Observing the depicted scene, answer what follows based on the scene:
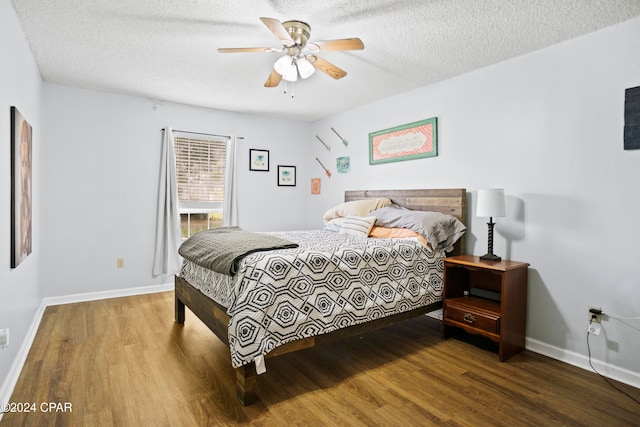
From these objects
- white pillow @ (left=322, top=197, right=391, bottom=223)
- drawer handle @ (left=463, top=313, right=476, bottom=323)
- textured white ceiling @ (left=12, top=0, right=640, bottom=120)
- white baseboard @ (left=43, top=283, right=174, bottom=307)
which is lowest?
white baseboard @ (left=43, top=283, right=174, bottom=307)

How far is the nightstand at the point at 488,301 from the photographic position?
259 cm

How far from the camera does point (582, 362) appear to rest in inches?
99.5

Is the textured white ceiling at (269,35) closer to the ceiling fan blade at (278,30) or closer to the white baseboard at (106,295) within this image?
the ceiling fan blade at (278,30)

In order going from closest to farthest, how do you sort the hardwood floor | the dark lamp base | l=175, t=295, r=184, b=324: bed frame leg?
the hardwood floor → the dark lamp base → l=175, t=295, r=184, b=324: bed frame leg

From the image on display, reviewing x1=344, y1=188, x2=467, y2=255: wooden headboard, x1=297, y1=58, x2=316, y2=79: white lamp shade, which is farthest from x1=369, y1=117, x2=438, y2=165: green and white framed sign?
x1=297, y1=58, x2=316, y2=79: white lamp shade

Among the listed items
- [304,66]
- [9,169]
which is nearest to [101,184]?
[9,169]

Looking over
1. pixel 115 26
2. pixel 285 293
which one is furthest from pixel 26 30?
pixel 285 293

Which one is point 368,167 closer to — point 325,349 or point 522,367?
point 325,349

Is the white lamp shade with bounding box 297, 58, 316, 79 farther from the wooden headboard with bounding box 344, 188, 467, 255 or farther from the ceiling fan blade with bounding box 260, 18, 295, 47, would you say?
the wooden headboard with bounding box 344, 188, 467, 255

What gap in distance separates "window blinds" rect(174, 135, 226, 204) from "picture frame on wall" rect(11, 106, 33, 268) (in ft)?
6.07

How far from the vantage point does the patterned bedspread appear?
203 centimetres

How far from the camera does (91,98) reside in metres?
3.99

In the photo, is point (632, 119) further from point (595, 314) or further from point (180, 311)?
point (180, 311)

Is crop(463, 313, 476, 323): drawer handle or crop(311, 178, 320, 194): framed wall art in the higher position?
crop(311, 178, 320, 194): framed wall art
